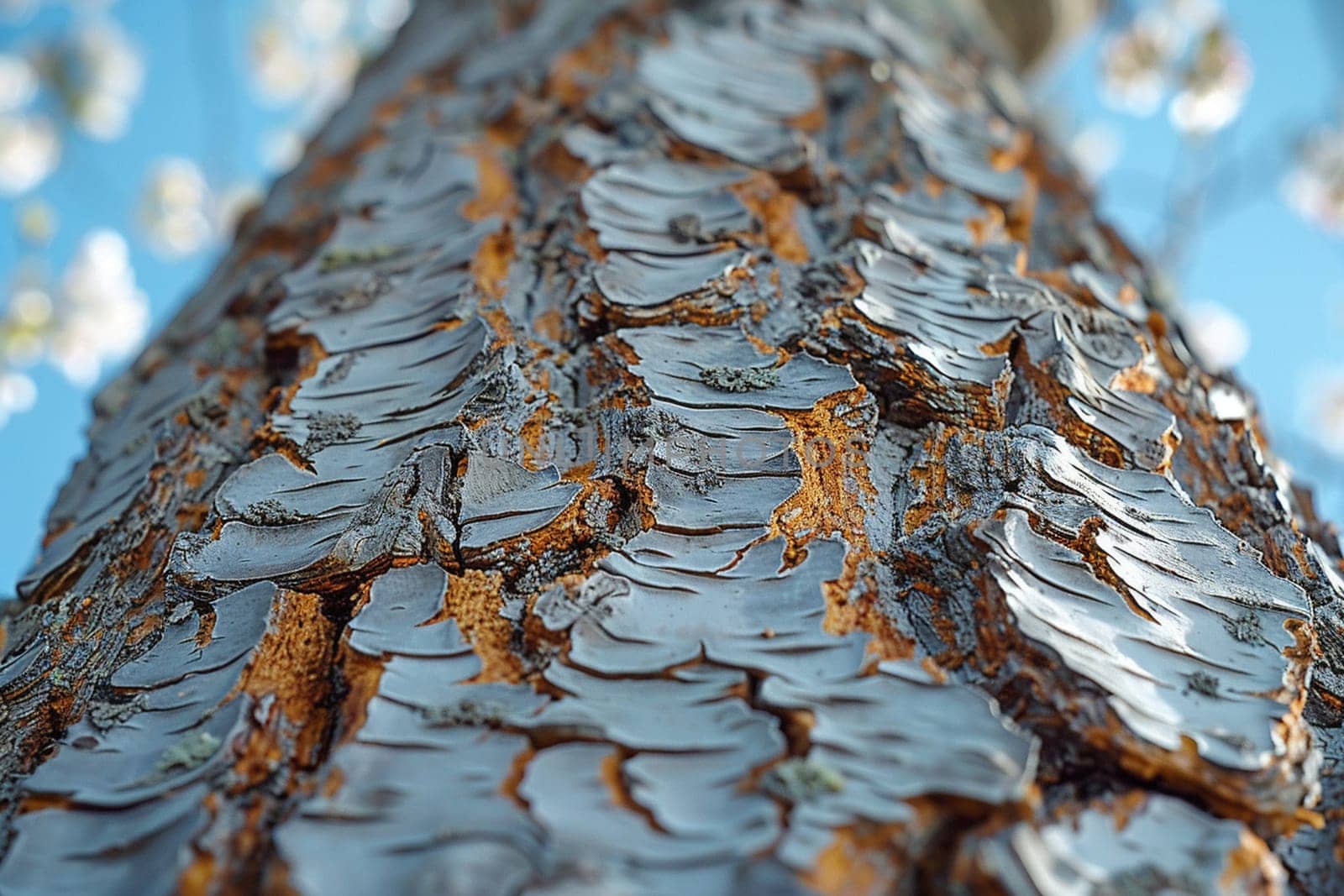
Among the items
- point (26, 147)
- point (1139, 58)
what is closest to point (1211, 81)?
point (1139, 58)

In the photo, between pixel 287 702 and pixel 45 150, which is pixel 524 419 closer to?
pixel 287 702

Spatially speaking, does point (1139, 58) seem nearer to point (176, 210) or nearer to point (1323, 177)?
point (1323, 177)

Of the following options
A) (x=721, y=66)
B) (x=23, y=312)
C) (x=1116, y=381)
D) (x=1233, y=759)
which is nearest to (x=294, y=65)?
(x=23, y=312)

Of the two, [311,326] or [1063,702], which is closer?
[1063,702]

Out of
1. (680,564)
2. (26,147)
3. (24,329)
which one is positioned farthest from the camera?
(26,147)

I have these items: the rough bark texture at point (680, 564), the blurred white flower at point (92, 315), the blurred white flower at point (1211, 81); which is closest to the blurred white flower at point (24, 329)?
the blurred white flower at point (92, 315)
